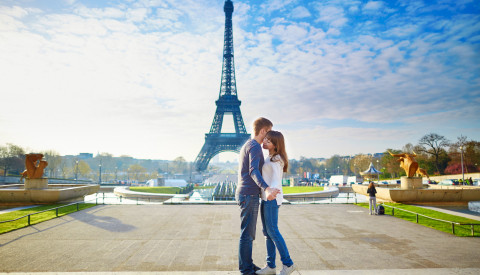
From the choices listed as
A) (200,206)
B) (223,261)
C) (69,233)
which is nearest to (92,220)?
(69,233)

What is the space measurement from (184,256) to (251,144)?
3.17 m

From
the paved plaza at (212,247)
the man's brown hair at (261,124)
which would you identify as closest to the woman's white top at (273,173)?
the man's brown hair at (261,124)

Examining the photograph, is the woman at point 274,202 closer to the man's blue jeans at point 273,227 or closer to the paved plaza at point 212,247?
the man's blue jeans at point 273,227

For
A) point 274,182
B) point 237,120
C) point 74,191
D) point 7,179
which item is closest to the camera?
point 274,182

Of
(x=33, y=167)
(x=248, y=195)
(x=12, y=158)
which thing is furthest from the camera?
(x=12, y=158)

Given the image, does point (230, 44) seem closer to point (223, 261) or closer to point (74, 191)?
point (74, 191)

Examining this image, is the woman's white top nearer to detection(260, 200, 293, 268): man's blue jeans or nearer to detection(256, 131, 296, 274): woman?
detection(256, 131, 296, 274): woman

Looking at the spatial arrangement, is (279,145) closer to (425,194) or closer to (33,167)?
(425,194)

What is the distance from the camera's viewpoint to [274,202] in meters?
4.31

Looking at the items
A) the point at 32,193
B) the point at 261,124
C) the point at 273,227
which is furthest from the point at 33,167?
the point at 273,227

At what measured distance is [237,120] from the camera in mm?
63375

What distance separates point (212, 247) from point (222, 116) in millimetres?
58306

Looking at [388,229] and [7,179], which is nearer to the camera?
[388,229]

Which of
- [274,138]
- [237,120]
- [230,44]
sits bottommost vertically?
[274,138]
